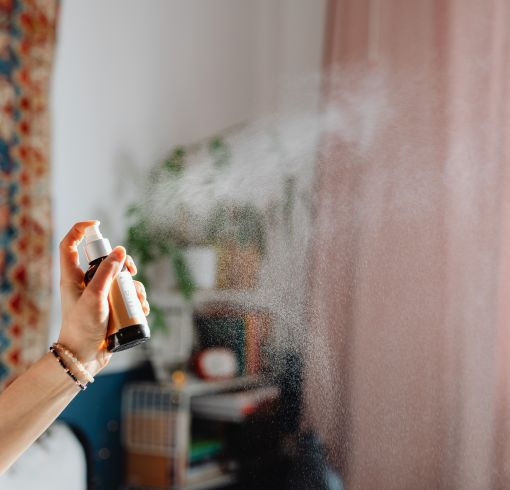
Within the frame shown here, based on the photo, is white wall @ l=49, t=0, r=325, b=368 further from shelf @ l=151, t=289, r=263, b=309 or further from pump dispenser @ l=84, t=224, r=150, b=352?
pump dispenser @ l=84, t=224, r=150, b=352

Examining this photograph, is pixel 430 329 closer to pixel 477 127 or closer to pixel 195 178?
pixel 477 127

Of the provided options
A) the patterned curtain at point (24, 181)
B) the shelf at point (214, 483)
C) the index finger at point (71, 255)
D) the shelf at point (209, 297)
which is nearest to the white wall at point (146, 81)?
the patterned curtain at point (24, 181)

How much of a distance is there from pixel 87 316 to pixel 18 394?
0.15m

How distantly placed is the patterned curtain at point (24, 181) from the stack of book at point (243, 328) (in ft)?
1.49

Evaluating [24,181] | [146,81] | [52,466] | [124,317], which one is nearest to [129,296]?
[124,317]

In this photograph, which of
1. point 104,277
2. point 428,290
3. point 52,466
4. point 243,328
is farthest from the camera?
point 52,466

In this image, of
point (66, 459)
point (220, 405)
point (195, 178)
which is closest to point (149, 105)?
point (195, 178)

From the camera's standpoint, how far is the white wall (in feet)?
6.49

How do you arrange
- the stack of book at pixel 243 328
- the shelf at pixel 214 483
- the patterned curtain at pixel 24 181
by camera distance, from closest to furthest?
the stack of book at pixel 243 328 → the patterned curtain at pixel 24 181 → the shelf at pixel 214 483

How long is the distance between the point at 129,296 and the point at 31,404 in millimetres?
197

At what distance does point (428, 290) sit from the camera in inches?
44.8

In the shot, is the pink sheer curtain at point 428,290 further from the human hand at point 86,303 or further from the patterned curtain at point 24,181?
the patterned curtain at point 24,181

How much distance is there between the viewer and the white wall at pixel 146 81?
1979 millimetres

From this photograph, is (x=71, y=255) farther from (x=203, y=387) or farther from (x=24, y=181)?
(x=203, y=387)
